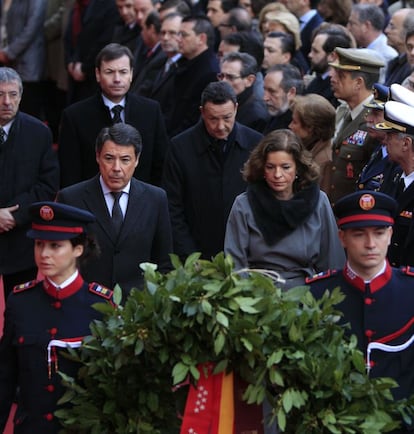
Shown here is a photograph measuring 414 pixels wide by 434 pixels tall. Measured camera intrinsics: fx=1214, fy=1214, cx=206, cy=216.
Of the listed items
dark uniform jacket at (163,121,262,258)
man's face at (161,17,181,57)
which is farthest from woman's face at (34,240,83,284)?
man's face at (161,17,181,57)

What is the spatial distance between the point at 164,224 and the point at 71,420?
6.15 feet

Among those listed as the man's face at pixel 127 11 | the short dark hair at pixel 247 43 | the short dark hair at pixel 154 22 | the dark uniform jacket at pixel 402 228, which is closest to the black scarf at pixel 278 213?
the dark uniform jacket at pixel 402 228

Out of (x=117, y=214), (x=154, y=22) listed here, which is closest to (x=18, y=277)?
(x=117, y=214)

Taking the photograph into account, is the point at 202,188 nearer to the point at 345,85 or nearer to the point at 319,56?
the point at 345,85

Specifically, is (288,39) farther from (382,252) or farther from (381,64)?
(382,252)

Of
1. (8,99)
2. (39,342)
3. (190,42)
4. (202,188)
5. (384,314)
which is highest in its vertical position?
(190,42)

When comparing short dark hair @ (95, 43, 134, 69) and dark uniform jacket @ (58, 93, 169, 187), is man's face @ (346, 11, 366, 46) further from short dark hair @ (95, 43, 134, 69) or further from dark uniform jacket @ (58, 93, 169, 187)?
short dark hair @ (95, 43, 134, 69)

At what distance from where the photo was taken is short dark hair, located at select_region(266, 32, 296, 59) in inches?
429

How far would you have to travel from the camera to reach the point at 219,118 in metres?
8.07

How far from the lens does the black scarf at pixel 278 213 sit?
6.48 metres

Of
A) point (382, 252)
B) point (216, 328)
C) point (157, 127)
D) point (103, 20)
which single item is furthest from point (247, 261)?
point (103, 20)

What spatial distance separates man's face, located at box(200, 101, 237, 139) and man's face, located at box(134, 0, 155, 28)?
460 centimetres

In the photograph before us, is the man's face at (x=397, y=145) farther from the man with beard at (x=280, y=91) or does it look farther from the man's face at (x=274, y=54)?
the man's face at (x=274, y=54)

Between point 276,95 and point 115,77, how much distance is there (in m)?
1.23
